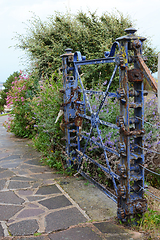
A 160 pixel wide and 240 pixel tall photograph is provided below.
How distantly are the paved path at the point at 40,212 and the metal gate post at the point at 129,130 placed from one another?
0.90 ft

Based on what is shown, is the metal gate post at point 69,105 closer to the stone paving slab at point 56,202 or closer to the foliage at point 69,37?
the stone paving slab at point 56,202

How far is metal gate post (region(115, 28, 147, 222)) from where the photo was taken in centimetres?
225

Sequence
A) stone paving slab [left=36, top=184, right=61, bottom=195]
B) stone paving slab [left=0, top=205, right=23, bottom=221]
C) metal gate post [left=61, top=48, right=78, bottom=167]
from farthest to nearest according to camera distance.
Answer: metal gate post [left=61, top=48, right=78, bottom=167]
stone paving slab [left=36, top=184, right=61, bottom=195]
stone paving slab [left=0, top=205, right=23, bottom=221]

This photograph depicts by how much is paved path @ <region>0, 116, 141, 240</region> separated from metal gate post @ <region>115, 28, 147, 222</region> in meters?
0.27

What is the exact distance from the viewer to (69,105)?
396cm

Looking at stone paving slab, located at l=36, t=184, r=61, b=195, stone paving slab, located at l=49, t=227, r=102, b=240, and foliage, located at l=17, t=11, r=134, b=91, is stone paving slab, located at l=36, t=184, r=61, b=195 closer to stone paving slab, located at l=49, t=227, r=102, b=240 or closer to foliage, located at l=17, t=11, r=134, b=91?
stone paving slab, located at l=49, t=227, r=102, b=240

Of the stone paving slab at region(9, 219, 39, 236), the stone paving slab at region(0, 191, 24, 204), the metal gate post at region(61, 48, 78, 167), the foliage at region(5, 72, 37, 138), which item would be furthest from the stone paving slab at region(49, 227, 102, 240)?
the foliage at region(5, 72, 37, 138)

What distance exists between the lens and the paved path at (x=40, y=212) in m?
2.36

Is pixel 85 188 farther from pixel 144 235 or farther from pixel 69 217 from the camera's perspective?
pixel 144 235

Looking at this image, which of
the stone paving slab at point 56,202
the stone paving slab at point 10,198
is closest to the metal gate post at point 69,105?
the stone paving slab at point 56,202

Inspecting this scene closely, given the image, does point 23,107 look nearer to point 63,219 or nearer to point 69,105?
point 69,105

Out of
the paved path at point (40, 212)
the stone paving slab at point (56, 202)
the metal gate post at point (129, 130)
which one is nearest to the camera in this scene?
the metal gate post at point (129, 130)

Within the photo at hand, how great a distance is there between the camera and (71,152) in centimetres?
399

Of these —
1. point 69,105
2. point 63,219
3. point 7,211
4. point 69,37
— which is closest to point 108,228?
Answer: point 63,219
